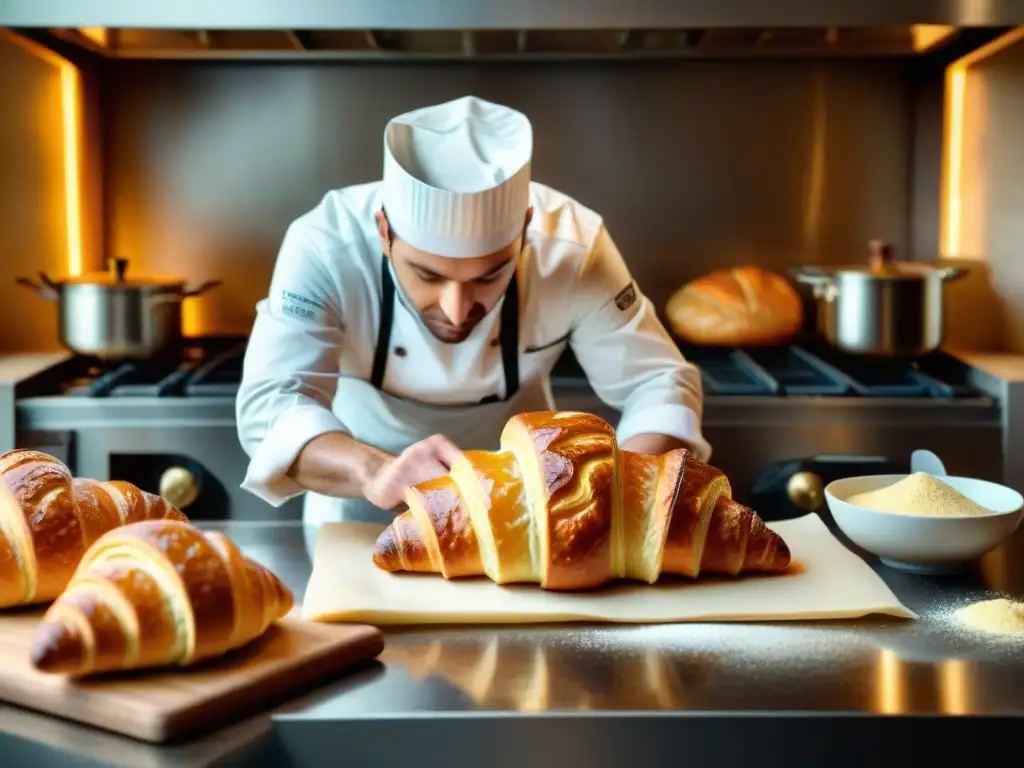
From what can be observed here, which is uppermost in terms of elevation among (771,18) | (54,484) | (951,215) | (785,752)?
(771,18)

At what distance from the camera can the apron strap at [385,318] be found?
1.86m

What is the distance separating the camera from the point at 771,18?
7.51ft

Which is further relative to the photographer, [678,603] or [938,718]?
[678,603]

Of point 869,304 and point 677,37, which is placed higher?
point 677,37

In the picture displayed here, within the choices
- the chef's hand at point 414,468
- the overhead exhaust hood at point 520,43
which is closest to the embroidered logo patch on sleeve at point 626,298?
the chef's hand at point 414,468

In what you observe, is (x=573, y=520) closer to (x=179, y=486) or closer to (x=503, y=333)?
(x=503, y=333)

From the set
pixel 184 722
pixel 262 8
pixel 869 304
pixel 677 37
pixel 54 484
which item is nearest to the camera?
pixel 184 722

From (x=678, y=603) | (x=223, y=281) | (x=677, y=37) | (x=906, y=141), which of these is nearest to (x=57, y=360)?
(x=223, y=281)

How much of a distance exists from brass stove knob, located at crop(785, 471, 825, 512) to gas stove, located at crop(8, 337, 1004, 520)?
0.03 meters

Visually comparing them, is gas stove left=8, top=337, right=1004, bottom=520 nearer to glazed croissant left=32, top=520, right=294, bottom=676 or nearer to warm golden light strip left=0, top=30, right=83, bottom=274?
warm golden light strip left=0, top=30, right=83, bottom=274

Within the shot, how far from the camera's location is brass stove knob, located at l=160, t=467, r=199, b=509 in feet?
7.38

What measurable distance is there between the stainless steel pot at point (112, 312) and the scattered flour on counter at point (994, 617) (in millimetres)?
1715

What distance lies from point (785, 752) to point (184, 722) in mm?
428

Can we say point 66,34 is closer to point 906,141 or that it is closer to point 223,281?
point 223,281
